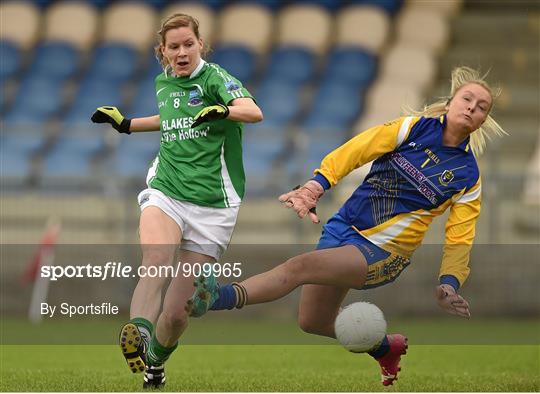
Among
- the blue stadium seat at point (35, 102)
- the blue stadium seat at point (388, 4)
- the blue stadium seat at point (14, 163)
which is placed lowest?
the blue stadium seat at point (35, 102)

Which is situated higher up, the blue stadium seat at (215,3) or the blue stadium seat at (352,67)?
the blue stadium seat at (215,3)

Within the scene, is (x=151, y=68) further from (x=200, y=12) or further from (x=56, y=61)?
(x=56, y=61)

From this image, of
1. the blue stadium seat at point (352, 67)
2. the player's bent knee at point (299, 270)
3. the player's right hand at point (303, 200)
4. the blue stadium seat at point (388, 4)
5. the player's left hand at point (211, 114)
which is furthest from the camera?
the blue stadium seat at point (388, 4)

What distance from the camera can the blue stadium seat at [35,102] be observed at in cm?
1980

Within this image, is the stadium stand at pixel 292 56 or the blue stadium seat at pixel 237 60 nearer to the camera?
the stadium stand at pixel 292 56

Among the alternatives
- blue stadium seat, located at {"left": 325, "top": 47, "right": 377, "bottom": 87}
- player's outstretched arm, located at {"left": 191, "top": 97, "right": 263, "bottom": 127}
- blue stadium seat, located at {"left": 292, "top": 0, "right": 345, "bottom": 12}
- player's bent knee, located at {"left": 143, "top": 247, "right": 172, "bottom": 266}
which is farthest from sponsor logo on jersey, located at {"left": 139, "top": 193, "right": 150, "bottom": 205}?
blue stadium seat, located at {"left": 292, "top": 0, "right": 345, "bottom": 12}

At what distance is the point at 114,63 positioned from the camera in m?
21.1

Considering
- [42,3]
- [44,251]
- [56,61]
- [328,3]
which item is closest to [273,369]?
[44,251]

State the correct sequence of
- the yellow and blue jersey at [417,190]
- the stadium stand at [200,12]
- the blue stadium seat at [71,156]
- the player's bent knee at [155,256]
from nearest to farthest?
the player's bent knee at [155,256], the yellow and blue jersey at [417,190], the blue stadium seat at [71,156], the stadium stand at [200,12]

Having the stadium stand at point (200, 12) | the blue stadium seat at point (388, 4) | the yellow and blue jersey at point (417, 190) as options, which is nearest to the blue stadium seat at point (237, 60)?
the stadium stand at point (200, 12)

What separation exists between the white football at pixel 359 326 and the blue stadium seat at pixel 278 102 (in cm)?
1086

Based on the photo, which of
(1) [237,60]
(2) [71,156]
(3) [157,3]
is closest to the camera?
(2) [71,156]

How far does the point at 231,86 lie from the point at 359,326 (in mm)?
1612

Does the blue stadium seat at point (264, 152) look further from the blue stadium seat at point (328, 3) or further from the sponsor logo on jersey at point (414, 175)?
the sponsor logo on jersey at point (414, 175)
